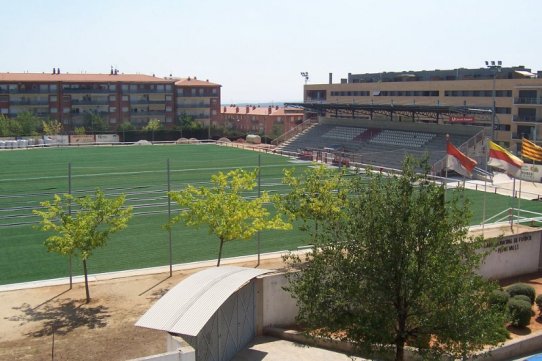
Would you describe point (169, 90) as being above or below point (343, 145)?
above

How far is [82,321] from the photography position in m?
15.1

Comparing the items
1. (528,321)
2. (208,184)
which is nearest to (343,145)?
(208,184)

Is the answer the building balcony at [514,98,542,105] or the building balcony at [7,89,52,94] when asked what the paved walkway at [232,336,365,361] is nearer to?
the building balcony at [514,98,542,105]

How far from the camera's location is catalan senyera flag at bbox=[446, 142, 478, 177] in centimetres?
2522

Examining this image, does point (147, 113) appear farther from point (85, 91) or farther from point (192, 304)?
point (192, 304)

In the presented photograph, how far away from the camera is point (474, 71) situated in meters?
75.8

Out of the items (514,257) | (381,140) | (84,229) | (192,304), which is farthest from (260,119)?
(192,304)

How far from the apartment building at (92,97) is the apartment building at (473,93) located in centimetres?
2203

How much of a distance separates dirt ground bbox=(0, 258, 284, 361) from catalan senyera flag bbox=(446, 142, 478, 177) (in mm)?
12783

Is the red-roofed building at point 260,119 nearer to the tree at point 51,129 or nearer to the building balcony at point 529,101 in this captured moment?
the tree at point 51,129

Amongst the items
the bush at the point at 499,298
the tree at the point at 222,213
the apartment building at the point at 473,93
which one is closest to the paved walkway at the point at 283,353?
the tree at the point at 222,213

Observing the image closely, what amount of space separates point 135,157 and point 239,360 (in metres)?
42.8

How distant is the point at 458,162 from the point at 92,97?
235 feet

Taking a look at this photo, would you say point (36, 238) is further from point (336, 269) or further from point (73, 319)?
point (336, 269)
